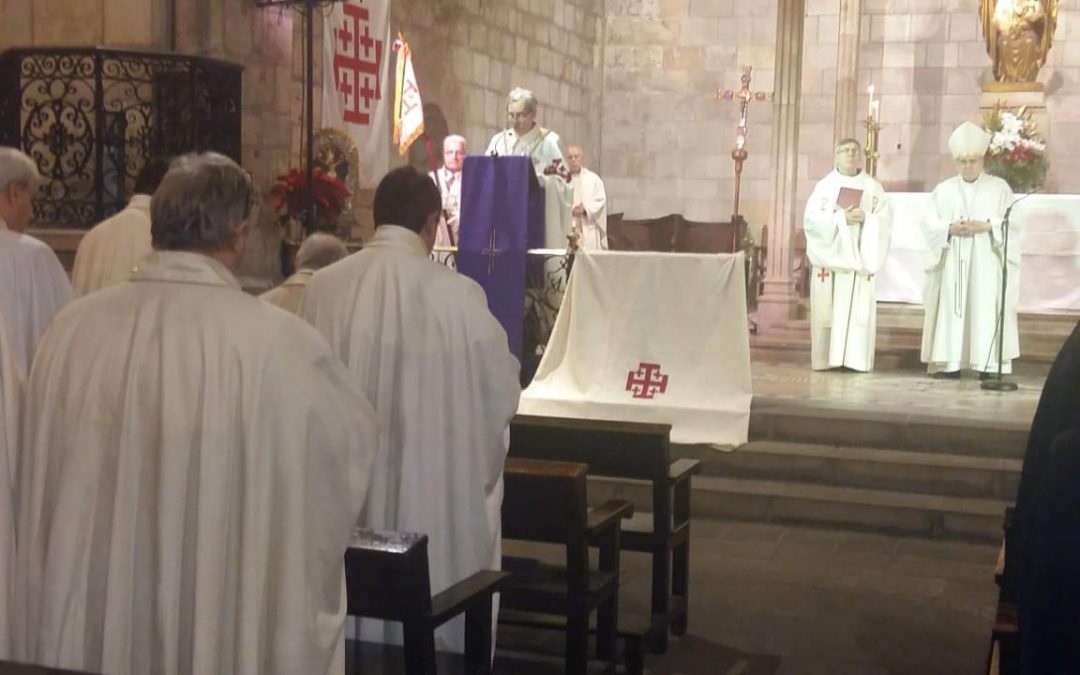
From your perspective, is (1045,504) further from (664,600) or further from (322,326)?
(664,600)

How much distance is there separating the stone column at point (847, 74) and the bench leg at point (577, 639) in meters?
9.61

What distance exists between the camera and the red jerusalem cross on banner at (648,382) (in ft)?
21.6

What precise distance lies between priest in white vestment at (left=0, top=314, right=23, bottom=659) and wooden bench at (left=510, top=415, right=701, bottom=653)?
6.97 feet

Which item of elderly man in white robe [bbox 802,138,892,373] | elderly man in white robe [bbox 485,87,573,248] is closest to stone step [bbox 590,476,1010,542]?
elderly man in white robe [bbox 485,87,573,248]

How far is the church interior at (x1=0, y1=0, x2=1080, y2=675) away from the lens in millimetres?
4098

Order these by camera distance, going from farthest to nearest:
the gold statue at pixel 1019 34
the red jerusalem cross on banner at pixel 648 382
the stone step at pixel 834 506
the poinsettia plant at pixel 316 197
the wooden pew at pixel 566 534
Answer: the gold statue at pixel 1019 34 < the poinsettia plant at pixel 316 197 < the red jerusalem cross on banner at pixel 648 382 < the stone step at pixel 834 506 < the wooden pew at pixel 566 534

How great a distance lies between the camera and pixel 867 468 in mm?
6488

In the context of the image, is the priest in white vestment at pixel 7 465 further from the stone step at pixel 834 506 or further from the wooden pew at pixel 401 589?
the stone step at pixel 834 506

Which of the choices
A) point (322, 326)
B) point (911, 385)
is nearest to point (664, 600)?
point (322, 326)

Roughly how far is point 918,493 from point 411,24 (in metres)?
6.18

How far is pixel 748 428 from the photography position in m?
6.80

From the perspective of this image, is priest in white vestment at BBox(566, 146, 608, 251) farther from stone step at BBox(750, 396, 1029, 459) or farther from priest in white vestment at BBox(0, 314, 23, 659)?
priest in white vestment at BBox(0, 314, 23, 659)

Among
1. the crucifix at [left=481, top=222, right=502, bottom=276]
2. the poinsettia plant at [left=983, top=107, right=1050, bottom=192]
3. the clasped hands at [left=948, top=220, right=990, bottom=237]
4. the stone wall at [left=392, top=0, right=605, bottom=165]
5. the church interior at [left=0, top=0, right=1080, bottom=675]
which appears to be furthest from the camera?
the stone wall at [left=392, top=0, right=605, bottom=165]

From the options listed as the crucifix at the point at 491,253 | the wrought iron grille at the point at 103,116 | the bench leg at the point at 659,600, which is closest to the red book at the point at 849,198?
the crucifix at the point at 491,253
